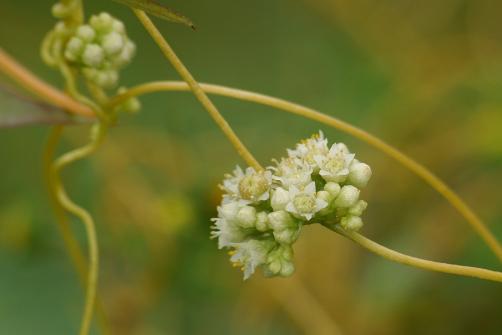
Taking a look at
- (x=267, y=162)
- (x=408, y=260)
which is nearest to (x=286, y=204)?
(x=408, y=260)

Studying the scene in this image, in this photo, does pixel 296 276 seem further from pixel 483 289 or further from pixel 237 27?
pixel 237 27

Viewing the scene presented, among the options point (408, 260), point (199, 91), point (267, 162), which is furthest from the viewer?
point (267, 162)

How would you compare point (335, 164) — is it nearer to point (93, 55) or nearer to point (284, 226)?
point (284, 226)

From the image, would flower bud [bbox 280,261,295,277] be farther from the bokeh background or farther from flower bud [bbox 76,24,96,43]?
the bokeh background

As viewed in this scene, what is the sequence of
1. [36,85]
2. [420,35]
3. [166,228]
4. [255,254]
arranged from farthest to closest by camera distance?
[420,35] < [166,228] < [36,85] < [255,254]

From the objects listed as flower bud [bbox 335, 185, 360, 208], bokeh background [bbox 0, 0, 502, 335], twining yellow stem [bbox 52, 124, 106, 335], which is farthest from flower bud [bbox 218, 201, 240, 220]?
bokeh background [bbox 0, 0, 502, 335]

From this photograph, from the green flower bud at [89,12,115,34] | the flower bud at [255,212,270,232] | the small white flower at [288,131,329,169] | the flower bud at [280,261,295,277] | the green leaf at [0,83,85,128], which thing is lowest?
the flower bud at [280,261,295,277]

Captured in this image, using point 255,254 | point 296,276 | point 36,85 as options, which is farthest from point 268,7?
point 255,254
